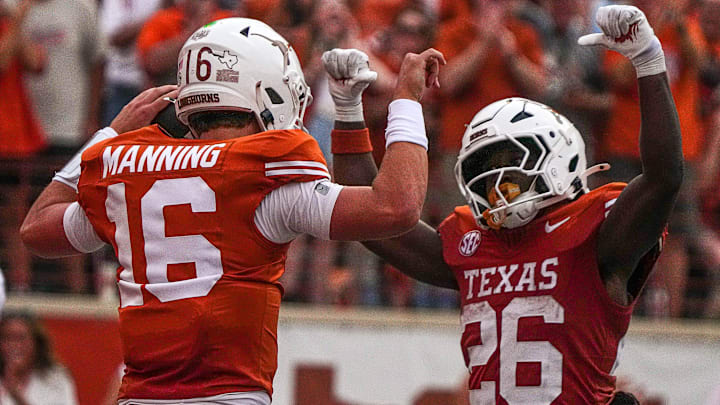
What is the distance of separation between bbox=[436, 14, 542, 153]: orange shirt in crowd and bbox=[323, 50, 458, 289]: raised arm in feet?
11.4

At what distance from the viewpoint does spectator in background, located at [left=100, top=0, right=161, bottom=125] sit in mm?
8234

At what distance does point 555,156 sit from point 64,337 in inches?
186

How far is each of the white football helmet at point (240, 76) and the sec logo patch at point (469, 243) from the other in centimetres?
96

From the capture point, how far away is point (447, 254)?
4.57 m

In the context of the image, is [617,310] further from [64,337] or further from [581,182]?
[64,337]

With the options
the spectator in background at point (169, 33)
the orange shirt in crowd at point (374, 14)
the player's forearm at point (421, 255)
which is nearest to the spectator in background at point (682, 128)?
the orange shirt in crowd at point (374, 14)

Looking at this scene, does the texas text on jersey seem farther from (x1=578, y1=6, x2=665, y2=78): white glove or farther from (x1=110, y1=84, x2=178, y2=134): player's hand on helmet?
(x1=110, y1=84, x2=178, y2=134): player's hand on helmet

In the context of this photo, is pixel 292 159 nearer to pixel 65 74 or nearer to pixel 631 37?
pixel 631 37

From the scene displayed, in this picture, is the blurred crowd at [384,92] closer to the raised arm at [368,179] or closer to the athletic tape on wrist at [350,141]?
the raised arm at [368,179]

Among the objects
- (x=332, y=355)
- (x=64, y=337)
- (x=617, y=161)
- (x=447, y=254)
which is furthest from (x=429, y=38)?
(x=447, y=254)

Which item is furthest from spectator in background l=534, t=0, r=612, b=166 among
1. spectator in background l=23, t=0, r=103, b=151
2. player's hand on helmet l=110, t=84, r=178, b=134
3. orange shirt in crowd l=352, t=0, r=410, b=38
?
player's hand on helmet l=110, t=84, r=178, b=134

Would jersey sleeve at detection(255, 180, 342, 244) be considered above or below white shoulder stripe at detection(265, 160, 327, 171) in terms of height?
below

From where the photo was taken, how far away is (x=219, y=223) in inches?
138

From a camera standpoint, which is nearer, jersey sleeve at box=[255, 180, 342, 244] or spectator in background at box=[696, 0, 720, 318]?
jersey sleeve at box=[255, 180, 342, 244]
